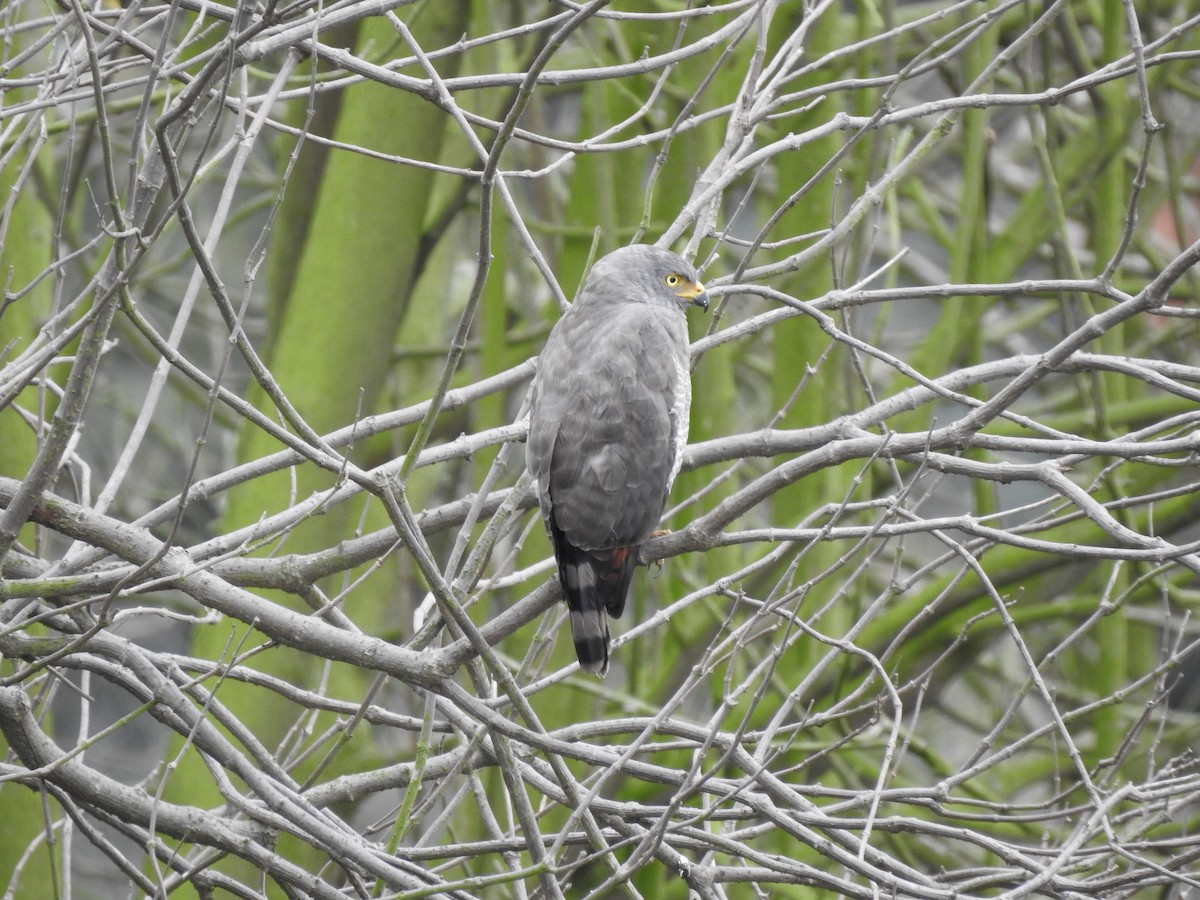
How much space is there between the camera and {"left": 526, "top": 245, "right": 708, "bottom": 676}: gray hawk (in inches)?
114

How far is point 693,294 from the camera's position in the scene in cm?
340

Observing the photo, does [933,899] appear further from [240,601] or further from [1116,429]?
[1116,429]

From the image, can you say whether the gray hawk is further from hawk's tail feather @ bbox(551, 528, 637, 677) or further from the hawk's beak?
the hawk's beak

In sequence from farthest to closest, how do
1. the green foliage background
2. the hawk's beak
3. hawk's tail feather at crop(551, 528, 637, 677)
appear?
the hawk's beak < hawk's tail feather at crop(551, 528, 637, 677) < the green foliage background

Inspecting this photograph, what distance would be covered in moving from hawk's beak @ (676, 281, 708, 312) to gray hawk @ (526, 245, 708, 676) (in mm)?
196

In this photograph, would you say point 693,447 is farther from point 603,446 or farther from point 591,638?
point 591,638

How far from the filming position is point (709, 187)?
2996 millimetres

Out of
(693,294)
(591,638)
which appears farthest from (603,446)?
(693,294)

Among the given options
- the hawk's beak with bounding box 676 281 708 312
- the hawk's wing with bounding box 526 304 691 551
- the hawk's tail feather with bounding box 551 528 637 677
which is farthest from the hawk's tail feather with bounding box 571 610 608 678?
the hawk's beak with bounding box 676 281 708 312

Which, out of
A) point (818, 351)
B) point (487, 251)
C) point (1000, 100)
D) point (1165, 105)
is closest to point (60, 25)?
point (487, 251)

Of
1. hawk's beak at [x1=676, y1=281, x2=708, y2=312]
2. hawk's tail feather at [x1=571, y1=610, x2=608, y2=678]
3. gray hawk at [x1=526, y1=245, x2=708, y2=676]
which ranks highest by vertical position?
hawk's beak at [x1=676, y1=281, x2=708, y2=312]

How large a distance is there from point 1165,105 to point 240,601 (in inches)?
229

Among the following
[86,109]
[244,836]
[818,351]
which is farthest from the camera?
[86,109]

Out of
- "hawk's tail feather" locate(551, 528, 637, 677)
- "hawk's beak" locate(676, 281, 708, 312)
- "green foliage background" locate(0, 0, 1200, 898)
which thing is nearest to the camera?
"green foliage background" locate(0, 0, 1200, 898)
